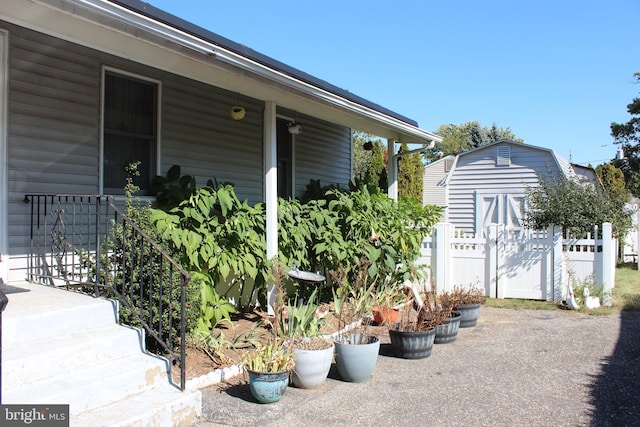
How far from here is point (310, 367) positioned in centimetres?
441

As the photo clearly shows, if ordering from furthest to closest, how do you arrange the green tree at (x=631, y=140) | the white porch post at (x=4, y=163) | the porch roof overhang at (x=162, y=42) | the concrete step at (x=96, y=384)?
1. the green tree at (x=631, y=140)
2. the white porch post at (x=4, y=163)
3. the porch roof overhang at (x=162, y=42)
4. the concrete step at (x=96, y=384)

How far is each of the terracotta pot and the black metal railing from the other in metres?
3.20

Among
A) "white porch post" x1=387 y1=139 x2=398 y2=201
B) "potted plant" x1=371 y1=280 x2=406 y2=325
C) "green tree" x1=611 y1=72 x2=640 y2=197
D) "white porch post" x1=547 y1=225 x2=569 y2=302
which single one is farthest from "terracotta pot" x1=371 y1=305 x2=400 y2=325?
"green tree" x1=611 y1=72 x2=640 y2=197

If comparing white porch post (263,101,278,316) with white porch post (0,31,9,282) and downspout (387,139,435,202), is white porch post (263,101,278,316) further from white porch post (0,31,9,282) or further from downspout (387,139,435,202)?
downspout (387,139,435,202)

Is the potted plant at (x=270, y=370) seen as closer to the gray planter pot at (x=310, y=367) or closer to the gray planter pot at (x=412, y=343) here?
the gray planter pot at (x=310, y=367)

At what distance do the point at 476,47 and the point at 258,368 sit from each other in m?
12.4

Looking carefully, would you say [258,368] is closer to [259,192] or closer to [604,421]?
[604,421]

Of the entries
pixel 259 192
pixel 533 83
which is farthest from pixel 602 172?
pixel 259 192

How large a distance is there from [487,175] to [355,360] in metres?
13.8

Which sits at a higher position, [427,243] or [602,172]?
[602,172]

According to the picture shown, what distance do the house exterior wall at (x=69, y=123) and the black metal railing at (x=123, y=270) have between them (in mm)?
186

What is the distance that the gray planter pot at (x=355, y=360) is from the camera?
15.2ft

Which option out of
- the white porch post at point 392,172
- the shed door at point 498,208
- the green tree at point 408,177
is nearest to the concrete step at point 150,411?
the white porch post at point 392,172

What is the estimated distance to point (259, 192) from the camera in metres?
8.18
